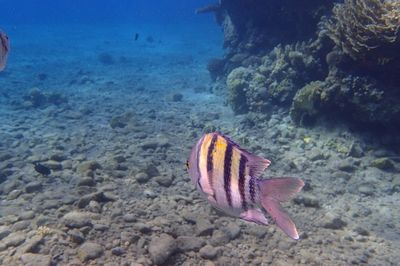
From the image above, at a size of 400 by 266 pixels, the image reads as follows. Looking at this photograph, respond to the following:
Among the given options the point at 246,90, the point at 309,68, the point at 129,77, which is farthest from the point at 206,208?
the point at 129,77

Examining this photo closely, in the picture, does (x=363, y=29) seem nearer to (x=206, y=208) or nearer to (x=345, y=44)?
(x=345, y=44)

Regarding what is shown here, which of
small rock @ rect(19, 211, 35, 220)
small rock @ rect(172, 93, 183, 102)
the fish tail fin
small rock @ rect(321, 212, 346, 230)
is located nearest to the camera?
the fish tail fin

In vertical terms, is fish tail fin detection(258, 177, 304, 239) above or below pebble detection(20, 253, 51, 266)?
above

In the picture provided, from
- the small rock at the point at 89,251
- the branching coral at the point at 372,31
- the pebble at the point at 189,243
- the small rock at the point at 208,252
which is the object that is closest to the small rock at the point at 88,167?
the small rock at the point at 89,251

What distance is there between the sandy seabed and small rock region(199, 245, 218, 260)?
0.04 ft

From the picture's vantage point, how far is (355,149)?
730 centimetres

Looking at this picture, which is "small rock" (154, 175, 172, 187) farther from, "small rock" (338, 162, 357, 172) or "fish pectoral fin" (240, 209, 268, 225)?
"fish pectoral fin" (240, 209, 268, 225)

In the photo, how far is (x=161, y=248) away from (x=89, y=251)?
A: 2.65 ft

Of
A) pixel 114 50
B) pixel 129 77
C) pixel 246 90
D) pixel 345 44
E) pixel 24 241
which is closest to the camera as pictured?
pixel 24 241

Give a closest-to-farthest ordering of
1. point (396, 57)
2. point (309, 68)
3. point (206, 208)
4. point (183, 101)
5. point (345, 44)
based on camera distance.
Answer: point (206, 208)
point (396, 57)
point (345, 44)
point (309, 68)
point (183, 101)

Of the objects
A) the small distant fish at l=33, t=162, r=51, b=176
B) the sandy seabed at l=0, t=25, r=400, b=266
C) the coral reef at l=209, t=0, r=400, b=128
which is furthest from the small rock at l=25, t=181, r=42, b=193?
the coral reef at l=209, t=0, r=400, b=128

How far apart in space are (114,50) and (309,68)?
22409mm

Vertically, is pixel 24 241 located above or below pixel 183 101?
below

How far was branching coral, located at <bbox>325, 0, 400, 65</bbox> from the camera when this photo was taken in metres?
6.95
